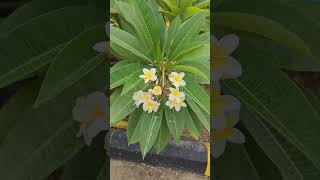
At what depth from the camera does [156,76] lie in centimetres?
80

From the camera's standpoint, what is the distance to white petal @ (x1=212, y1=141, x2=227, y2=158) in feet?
2.87

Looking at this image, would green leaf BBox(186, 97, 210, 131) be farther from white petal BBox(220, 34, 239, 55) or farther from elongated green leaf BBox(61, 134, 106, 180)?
elongated green leaf BBox(61, 134, 106, 180)

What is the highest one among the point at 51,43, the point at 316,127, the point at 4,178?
the point at 51,43

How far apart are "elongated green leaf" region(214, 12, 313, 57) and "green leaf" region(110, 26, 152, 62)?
0.16m

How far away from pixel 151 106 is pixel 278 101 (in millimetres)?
229

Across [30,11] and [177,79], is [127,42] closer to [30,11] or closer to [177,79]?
[177,79]

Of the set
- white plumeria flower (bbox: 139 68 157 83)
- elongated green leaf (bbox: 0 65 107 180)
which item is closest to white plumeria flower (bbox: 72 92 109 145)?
elongated green leaf (bbox: 0 65 107 180)

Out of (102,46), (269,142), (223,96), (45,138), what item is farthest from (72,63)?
(269,142)

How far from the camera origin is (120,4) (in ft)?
2.59

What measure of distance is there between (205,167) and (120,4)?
13.0 inches

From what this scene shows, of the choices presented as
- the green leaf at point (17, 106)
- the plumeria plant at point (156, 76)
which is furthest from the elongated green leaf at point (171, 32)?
the green leaf at point (17, 106)

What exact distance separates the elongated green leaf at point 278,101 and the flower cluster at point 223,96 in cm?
2

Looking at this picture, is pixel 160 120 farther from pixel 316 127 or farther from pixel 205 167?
pixel 316 127

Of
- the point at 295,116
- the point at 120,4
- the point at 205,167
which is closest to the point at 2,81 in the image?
the point at 120,4
